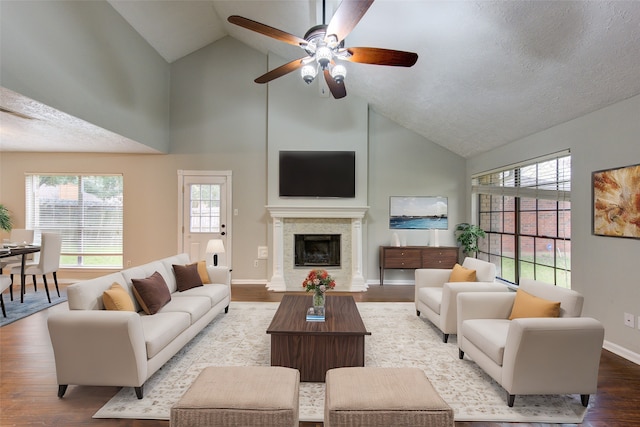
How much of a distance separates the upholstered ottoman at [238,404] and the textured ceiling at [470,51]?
3.16 meters

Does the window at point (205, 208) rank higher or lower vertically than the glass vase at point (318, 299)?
higher

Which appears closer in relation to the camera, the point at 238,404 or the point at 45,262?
the point at 238,404

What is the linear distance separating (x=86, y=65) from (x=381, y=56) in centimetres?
356

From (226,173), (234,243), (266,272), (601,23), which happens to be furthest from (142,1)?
(601,23)

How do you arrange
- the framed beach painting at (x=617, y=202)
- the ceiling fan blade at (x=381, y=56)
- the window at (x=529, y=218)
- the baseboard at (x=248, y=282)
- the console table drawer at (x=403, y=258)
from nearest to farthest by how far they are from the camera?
1. the ceiling fan blade at (x=381, y=56)
2. the framed beach painting at (x=617, y=202)
3. the window at (x=529, y=218)
4. the console table drawer at (x=403, y=258)
5. the baseboard at (x=248, y=282)

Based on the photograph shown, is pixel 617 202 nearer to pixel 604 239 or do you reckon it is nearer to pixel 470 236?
pixel 604 239

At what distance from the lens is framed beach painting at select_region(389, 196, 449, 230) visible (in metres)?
5.90

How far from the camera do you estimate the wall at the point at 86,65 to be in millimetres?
2873

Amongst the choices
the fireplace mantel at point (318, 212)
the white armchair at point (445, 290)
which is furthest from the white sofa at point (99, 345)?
the fireplace mantel at point (318, 212)

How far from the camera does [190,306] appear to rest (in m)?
3.09

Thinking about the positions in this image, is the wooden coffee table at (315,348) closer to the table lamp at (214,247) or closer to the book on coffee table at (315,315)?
the book on coffee table at (315,315)

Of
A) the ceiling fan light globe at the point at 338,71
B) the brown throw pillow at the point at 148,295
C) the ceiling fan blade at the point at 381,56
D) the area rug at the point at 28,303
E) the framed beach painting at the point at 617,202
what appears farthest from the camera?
the area rug at the point at 28,303

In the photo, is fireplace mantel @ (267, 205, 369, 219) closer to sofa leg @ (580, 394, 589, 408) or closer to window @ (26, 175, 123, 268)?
window @ (26, 175, 123, 268)

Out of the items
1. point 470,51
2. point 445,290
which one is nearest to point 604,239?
point 445,290
